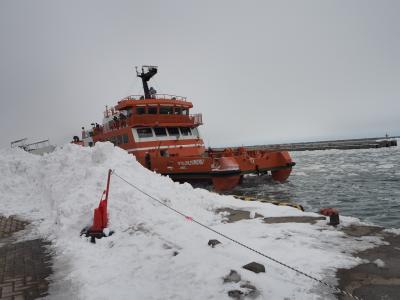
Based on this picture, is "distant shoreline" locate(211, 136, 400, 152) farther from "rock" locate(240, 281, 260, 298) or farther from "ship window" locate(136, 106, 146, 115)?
"rock" locate(240, 281, 260, 298)

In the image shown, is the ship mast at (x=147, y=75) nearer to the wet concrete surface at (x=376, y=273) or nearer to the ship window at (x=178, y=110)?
the ship window at (x=178, y=110)

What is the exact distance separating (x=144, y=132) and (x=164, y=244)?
43.0ft

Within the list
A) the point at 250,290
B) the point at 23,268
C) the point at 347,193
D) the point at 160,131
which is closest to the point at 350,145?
the point at 347,193

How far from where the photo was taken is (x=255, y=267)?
432 centimetres

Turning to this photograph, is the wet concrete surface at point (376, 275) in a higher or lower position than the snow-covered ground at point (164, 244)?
lower

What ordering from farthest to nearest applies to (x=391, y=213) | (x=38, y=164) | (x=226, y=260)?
(x=38, y=164)
(x=391, y=213)
(x=226, y=260)

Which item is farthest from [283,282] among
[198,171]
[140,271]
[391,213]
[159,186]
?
[198,171]

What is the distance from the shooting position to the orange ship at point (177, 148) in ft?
51.6

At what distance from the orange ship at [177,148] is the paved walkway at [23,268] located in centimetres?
958

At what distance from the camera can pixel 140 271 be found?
15.8 feet

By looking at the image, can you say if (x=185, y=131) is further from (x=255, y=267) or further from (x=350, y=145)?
(x=350, y=145)

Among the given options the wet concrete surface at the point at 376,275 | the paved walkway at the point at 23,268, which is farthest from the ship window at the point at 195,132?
the wet concrete surface at the point at 376,275

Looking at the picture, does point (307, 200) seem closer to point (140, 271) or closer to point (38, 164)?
point (140, 271)

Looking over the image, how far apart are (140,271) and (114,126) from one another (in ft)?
55.1
